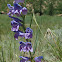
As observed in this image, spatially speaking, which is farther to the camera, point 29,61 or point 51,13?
point 51,13

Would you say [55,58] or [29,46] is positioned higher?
[29,46]

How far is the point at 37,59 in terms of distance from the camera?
56 cm

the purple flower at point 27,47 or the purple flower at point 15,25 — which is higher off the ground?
the purple flower at point 15,25

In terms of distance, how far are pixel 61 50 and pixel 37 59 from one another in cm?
69

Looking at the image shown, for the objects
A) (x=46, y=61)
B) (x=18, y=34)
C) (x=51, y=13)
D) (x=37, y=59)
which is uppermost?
(x=18, y=34)

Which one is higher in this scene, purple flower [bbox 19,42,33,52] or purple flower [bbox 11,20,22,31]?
purple flower [bbox 11,20,22,31]

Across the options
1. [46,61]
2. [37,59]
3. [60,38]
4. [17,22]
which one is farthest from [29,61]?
[60,38]

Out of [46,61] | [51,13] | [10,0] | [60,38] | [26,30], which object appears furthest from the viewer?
[51,13]

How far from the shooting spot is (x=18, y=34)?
0.53m

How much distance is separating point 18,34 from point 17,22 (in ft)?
0.16

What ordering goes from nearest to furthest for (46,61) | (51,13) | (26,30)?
(26,30), (46,61), (51,13)

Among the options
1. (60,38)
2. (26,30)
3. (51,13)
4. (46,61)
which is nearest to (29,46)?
(26,30)

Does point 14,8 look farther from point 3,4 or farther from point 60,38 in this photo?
point 60,38

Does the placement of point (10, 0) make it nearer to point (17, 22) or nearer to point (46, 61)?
point (17, 22)
